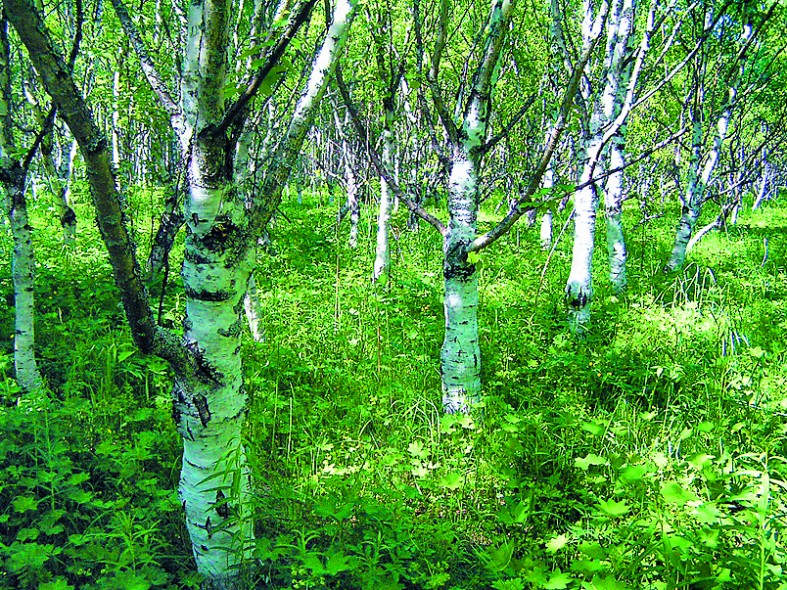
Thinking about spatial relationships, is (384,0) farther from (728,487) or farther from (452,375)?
(728,487)

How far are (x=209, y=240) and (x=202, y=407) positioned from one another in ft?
2.29

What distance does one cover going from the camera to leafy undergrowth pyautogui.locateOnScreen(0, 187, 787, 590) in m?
2.42

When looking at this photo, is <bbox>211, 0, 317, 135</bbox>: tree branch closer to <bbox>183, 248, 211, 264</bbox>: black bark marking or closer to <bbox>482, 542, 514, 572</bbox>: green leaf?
<bbox>183, 248, 211, 264</bbox>: black bark marking

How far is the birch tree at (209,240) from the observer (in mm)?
1697

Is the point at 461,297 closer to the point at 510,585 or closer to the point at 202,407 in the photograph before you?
the point at 510,585

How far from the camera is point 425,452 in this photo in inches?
122

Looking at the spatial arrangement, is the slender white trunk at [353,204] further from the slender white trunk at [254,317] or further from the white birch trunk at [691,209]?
the white birch trunk at [691,209]

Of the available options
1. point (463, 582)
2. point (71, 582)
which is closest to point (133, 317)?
point (71, 582)

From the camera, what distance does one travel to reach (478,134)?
12.2ft

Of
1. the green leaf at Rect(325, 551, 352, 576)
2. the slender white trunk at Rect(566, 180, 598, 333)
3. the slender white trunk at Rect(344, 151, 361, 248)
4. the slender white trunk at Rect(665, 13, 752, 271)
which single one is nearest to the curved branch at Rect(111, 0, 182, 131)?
the green leaf at Rect(325, 551, 352, 576)

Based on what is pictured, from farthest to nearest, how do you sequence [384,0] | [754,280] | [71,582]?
[754,280] → [384,0] → [71,582]

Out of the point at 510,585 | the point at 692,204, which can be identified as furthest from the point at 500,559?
the point at 692,204

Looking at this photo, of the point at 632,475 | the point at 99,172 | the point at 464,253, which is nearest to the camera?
the point at 99,172

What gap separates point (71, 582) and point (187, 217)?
2.01m
